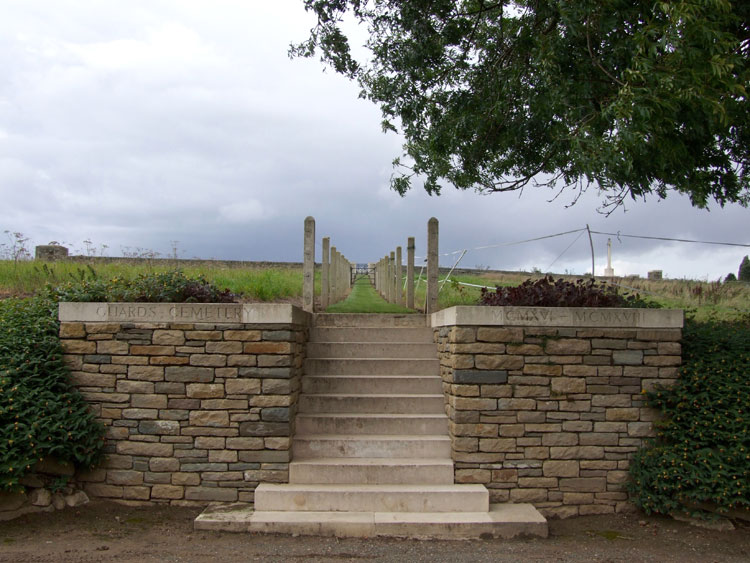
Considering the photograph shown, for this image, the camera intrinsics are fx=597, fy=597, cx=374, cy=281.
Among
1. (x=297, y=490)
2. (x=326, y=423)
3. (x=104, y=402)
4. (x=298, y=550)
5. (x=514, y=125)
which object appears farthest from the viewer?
(x=514, y=125)

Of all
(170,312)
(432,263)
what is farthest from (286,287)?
(170,312)

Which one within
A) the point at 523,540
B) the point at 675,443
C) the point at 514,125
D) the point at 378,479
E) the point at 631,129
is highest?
the point at 514,125

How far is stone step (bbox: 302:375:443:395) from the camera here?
Result: 6.93 meters

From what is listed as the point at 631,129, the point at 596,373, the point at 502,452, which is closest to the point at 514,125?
the point at 631,129

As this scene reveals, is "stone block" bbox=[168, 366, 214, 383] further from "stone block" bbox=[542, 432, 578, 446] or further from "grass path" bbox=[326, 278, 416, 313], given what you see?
"grass path" bbox=[326, 278, 416, 313]

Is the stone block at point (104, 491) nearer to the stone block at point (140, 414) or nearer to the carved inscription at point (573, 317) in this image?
the stone block at point (140, 414)

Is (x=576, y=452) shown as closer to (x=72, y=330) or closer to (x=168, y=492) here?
(x=168, y=492)

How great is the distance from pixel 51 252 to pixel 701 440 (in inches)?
529

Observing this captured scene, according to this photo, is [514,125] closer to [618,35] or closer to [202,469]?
[618,35]

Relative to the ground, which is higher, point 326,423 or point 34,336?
point 34,336

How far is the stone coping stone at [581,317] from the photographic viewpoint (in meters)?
5.94

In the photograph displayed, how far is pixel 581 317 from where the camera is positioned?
5988 millimetres

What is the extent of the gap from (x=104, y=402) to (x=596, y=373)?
16.2 ft

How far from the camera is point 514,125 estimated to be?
25.0ft
